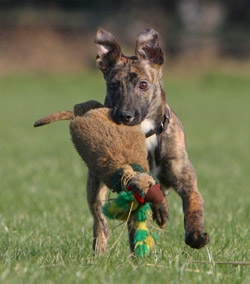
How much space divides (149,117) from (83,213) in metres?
2.58

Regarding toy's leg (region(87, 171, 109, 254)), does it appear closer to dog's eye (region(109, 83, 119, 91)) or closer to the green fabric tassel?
dog's eye (region(109, 83, 119, 91))

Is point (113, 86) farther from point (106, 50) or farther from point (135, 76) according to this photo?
point (106, 50)

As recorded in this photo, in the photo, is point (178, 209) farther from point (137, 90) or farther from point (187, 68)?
point (187, 68)

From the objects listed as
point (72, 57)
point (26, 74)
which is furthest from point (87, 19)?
point (26, 74)

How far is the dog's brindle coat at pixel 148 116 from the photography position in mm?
5309

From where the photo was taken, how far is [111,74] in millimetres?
5902

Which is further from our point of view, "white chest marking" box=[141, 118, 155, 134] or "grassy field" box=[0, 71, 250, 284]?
"white chest marking" box=[141, 118, 155, 134]

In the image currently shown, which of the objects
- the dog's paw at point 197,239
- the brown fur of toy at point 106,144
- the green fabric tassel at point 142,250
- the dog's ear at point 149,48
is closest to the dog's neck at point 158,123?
the dog's ear at point 149,48

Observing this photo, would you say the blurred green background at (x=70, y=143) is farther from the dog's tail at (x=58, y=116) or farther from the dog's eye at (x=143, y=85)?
the dog's eye at (x=143, y=85)

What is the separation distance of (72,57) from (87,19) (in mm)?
3720

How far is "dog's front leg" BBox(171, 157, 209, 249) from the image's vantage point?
4.64m

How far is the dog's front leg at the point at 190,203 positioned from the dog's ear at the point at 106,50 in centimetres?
122

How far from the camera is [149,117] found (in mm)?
5664

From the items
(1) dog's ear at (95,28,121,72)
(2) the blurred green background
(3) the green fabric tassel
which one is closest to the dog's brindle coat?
(1) dog's ear at (95,28,121,72)
